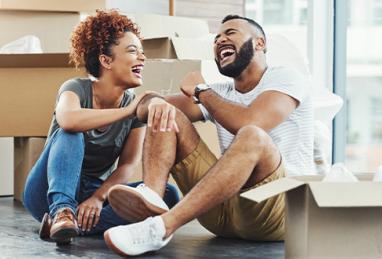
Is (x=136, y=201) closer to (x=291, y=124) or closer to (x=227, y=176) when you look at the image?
(x=227, y=176)

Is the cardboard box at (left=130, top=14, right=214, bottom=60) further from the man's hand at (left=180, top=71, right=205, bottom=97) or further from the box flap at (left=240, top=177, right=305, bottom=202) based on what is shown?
the box flap at (left=240, top=177, right=305, bottom=202)

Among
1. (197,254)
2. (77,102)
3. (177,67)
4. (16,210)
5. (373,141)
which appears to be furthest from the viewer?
(373,141)

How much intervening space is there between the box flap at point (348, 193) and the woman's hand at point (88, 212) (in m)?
0.90

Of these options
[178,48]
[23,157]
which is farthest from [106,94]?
[23,157]

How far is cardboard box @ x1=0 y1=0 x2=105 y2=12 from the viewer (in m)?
3.54

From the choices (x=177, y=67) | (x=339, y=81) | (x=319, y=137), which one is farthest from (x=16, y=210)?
(x=339, y=81)

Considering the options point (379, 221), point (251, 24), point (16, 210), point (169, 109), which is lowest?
point (16, 210)

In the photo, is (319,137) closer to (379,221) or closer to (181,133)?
(181,133)

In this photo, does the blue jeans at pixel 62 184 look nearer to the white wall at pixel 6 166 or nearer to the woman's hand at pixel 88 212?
the woman's hand at pixel 88 212

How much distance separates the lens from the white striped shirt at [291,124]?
7.55ft

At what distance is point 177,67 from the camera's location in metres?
2.97

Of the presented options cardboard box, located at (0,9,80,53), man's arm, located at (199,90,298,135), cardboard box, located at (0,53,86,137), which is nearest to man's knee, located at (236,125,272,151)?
man's arm, located at (199,90,298,135)

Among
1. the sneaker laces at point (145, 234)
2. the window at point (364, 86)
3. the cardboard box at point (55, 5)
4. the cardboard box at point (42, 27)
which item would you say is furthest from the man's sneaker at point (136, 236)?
the window at point (364, 86)

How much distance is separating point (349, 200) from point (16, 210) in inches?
73.6
